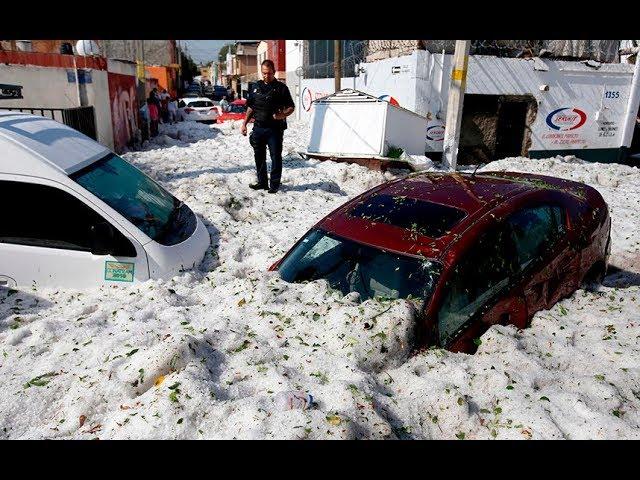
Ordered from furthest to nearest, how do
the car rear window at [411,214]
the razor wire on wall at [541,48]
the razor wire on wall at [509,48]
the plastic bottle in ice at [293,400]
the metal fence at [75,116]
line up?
the razor wire on wall at [541,48], the razor wire on wall at [509,48], the metal fence at [75,116], the car rear window at [411,214], the plastic bottle in ice at [293,400]

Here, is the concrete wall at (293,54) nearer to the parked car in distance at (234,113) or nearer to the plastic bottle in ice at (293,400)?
the parked car in distance at (234,113)

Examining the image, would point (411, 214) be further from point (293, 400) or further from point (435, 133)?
point (435, 133)

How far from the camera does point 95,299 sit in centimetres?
415

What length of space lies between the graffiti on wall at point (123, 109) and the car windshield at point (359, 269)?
10526mm

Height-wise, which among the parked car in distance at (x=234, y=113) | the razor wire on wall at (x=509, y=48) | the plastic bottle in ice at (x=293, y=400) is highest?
the razor wire on wall at (x=509, y=48)

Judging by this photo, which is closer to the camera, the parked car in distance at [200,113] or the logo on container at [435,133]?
the logo on container at [435,133]

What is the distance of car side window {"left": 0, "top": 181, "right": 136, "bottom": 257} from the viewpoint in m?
4.17

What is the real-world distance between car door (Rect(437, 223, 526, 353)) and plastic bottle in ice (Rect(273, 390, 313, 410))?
1126 mm

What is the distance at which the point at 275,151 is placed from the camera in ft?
26.2

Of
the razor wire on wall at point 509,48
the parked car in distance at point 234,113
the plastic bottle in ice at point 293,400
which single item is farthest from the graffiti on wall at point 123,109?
the plastic bottle in ice at point 293,400

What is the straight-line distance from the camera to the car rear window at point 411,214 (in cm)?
360

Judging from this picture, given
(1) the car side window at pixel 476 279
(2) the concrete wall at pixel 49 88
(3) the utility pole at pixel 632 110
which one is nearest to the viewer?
(1) the car side window at pixel 476 279

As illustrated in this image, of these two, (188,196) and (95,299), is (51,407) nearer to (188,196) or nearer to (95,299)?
(95,299)

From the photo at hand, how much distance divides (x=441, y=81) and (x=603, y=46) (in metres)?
6.91
